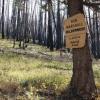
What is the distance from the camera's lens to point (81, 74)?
10297 millimetres

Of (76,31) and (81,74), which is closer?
(76,31)

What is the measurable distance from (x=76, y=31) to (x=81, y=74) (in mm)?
1284

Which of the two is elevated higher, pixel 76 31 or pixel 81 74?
pixel 76 31

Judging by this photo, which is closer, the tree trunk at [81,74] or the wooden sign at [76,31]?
the wooden sign at [76,31]

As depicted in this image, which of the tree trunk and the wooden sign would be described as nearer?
the wooden sign

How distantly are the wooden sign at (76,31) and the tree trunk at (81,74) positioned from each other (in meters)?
0.30

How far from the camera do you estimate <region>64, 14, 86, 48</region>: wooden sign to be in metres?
9.82

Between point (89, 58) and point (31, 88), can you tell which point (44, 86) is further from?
point (89, 58)

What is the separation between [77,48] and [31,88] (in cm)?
180

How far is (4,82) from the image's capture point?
35.2 feet

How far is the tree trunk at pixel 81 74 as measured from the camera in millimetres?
10102

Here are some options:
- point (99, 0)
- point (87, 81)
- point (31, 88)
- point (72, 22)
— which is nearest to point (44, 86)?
point (31, 88)

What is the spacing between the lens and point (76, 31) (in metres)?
9.99

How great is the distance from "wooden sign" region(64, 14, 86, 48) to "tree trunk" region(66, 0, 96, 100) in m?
0.30
